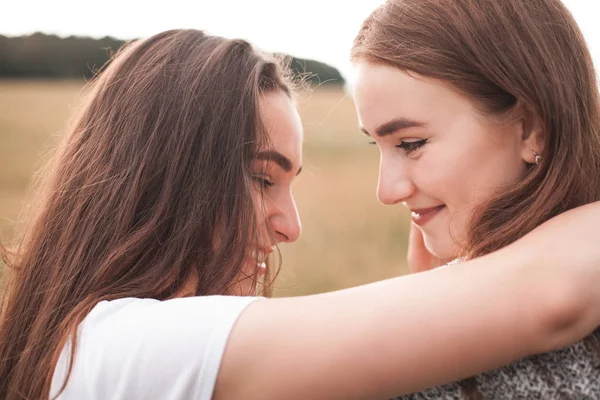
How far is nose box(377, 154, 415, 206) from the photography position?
2451 millimetres

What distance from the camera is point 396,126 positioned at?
7.69ft

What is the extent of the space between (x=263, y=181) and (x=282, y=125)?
242 millimetres

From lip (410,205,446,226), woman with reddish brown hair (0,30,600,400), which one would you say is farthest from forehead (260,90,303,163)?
lip (410,205,446,226)

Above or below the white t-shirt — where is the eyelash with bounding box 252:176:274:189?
above

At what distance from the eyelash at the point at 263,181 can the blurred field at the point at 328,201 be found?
10.3 feet

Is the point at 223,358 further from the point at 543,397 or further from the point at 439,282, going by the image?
the point at 543,397

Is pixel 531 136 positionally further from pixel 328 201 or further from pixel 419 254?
pixel 328 201

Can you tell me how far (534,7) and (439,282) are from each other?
50.9 inches

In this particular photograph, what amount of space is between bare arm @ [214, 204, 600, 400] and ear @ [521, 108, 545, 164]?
753 mm

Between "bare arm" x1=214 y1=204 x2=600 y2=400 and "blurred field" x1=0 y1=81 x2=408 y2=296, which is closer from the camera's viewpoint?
"bare arm" x1=214 y1=204 x2=600 y2=400

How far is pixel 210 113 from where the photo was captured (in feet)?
7.58

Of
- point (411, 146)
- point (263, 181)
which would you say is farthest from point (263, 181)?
point (411, 146)

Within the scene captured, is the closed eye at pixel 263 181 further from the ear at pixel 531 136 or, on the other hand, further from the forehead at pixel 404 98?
the ear at pixel 531 136

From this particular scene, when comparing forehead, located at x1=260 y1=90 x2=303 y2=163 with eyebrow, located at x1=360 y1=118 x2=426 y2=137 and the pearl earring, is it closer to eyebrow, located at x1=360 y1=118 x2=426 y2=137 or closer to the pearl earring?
eyebrow, located at x1=360 y1=118 x2=426 y2=137
